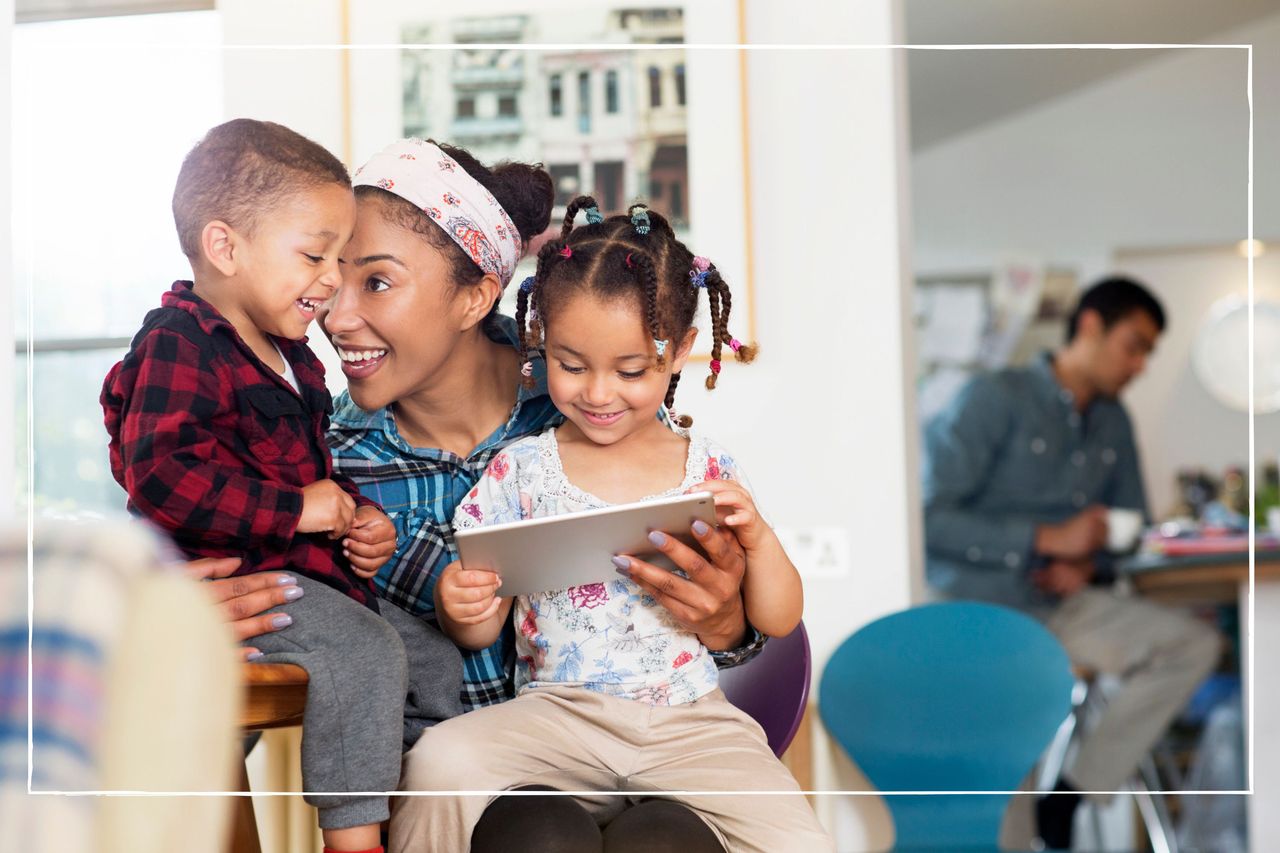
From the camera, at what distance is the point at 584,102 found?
179 centimetres

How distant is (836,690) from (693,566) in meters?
0.48

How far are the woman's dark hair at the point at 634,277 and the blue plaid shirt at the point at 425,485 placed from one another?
0.09 m

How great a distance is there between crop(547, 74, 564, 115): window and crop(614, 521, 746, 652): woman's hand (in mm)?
624

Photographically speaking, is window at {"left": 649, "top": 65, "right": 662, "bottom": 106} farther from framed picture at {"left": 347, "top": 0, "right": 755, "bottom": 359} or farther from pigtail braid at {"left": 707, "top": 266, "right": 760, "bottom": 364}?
pigtail braid at {"left": 707, "top": 266, "right": 760, "bottom": 364}

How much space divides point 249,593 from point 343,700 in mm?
163

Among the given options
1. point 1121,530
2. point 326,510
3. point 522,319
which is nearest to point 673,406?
point 522,319

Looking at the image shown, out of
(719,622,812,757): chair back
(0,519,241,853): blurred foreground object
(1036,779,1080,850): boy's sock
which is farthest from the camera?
(1036,779,1080,850): boy's sock

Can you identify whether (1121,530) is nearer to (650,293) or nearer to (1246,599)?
(1246,599)

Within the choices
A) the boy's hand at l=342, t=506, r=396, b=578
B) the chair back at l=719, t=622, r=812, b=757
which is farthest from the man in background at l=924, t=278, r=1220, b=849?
the boy's hand at l=342, t=506, r=396, b=578

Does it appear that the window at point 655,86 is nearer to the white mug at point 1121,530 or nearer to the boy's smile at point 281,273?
the boy's smile at point 281,273

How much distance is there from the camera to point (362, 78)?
5.77 feet

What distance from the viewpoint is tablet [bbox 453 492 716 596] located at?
1.47 metres

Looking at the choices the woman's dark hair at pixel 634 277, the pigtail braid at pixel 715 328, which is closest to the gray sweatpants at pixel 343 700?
the woman's dark hair at pixel 634 277

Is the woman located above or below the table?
above
